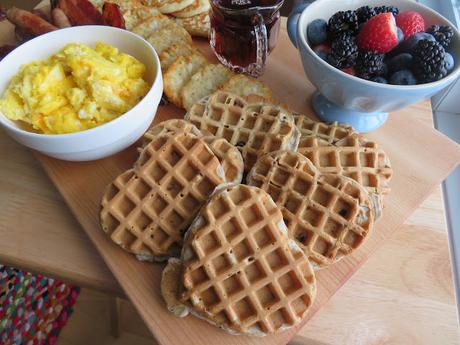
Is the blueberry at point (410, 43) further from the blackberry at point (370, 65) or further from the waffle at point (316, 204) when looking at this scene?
the waffle at point (316, 204)

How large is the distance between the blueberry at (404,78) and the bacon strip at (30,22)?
4.17 ft

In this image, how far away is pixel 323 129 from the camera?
1.38 m

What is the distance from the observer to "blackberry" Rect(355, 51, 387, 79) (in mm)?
1227

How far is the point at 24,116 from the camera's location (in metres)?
1.23

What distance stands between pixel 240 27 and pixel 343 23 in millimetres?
414

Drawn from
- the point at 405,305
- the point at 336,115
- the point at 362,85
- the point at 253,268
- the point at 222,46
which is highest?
the point at 362,85

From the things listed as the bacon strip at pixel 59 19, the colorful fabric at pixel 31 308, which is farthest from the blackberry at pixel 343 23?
the colorful fabric at pixel 31 308

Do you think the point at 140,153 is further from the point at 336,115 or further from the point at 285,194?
the point at 336,115

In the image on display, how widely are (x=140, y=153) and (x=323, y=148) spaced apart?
0.59 metres

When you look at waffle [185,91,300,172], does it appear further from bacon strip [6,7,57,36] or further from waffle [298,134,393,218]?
bacon strip [6,7,57,36]

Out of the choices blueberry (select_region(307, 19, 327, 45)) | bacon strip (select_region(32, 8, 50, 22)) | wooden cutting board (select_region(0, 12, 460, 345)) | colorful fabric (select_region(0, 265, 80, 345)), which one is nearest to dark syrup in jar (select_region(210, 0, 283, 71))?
wooden cutting board (select_region(0, 12, 460, 345))

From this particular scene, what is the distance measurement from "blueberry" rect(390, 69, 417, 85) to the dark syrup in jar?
0.55 meters

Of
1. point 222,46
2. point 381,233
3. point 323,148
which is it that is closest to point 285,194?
point 323,148

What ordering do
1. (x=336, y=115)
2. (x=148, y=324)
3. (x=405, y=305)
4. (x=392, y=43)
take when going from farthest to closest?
(x=336, y=115) < (x=392, y=43) < (x=405, y=305) < (x=148, y=324)
